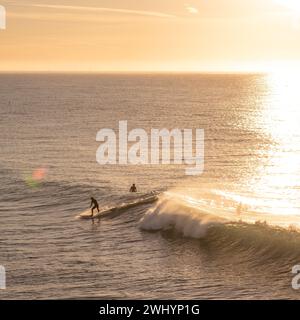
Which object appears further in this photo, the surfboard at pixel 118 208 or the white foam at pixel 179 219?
the surfboard at pixel 118 208

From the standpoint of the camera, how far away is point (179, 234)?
33938 millimetres

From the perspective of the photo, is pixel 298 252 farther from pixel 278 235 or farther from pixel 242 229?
pixel 242 229

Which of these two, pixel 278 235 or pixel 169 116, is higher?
pixel 169 116

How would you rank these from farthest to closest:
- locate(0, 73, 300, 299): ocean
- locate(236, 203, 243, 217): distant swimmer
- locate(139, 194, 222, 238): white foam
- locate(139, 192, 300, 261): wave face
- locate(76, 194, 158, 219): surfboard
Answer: locate(76, 194, 158, 219): surfboard < locate(236, 203, 243, 217): distant swimmer < locate(139, 194, 222, 238): white foam < locate(139, 192, 300, 261): wave face < locate(0, 73, 300, 299): ocean

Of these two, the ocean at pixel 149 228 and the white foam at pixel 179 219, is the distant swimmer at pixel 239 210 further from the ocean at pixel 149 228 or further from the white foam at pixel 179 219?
the white foam at pixel 179 219

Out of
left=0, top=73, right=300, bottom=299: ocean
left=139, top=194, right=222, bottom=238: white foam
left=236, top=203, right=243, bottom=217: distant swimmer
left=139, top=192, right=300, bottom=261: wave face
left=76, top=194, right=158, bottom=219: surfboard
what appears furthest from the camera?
left=76, top=194, right=158, bottom=219: surfboard

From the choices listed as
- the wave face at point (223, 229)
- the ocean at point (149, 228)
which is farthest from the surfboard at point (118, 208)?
the wave face at point (223, 229)

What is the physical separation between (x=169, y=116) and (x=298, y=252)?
409ft

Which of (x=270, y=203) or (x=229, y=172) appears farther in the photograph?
(x=229, y=172)

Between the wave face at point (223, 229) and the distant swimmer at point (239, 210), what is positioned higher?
the distant swimmer at point (239, 210)

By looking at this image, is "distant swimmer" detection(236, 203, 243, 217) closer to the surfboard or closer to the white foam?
the white foam

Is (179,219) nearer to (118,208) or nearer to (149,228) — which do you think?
(149,228)

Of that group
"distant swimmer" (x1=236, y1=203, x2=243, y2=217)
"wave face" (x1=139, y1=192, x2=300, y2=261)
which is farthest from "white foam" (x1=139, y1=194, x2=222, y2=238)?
"distant swimmer" (x1=236, y1=203, x2=243, y2=217)
